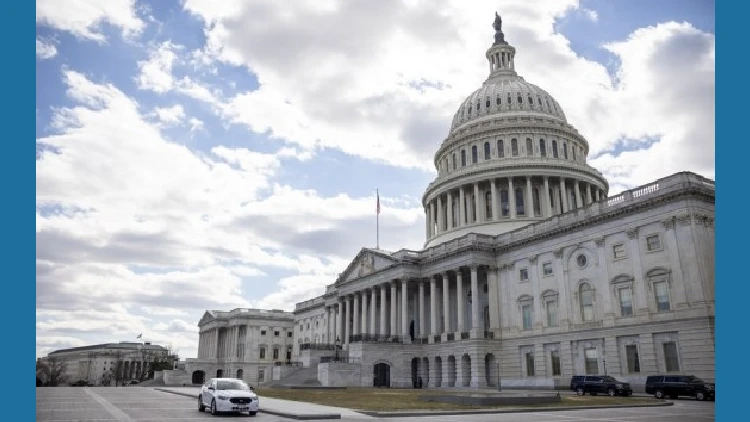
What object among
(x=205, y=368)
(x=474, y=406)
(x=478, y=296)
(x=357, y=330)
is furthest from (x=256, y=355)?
(x=474, y=406)

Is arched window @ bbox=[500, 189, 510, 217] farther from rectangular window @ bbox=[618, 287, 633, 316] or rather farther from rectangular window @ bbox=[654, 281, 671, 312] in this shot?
rectangular window @ bbox=[654, 281, 671, 312]

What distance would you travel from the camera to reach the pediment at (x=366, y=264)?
7938cm

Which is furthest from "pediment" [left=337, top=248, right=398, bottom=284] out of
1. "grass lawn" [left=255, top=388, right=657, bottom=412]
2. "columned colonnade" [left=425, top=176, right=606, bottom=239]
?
"grass lawn" [left=255, top=388, right=657, bottom=412]

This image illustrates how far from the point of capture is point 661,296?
160 ft

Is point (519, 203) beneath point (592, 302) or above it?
above

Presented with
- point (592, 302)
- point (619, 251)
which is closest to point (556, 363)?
point (592, 302)

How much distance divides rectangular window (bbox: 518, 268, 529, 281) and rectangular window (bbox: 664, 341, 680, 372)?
1834 centimetres

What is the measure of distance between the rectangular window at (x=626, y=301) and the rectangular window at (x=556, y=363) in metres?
8.95

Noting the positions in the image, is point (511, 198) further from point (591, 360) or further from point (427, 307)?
point (591, 360)

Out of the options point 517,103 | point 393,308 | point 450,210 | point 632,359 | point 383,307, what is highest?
point 517,103

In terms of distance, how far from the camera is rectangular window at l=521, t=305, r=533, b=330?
62.5m

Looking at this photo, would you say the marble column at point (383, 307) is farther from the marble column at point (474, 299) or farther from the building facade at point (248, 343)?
the building facade at point (248, 343)

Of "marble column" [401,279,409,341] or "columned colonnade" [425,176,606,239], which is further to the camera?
"columned colonnade" [425,176,606,239]

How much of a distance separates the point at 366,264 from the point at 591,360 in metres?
37.7
